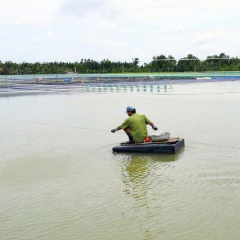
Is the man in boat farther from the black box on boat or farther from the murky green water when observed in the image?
the murky green water

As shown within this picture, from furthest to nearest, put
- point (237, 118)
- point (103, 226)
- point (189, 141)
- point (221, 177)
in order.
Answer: point (237, 118), point (189, 141), point (221, 177), point (103, 226)

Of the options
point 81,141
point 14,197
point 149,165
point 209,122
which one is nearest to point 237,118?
point 209,122

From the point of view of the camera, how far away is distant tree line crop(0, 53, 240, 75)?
92562mm

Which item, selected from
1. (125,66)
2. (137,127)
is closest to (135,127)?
(137,127)

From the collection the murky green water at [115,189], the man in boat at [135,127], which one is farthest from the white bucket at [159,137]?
the murky green water at [115,189]

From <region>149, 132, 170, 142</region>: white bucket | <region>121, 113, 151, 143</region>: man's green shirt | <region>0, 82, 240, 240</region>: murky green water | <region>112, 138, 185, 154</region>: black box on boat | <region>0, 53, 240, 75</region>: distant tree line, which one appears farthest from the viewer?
<region>0, 53, 240, 75</region>: distant tree line

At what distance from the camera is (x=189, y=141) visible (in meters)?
12.6

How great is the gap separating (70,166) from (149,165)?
188 cm

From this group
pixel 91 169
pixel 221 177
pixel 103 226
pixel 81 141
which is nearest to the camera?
pixel 103 226

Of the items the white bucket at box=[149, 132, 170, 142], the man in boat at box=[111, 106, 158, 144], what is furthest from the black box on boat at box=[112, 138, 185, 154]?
the man in boat at box=[111, 106, 158, 144]

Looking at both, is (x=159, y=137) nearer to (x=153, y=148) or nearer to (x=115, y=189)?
(x=153, y=148)

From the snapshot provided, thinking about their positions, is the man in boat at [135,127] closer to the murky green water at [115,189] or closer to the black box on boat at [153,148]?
the black box on boat at [153,148]

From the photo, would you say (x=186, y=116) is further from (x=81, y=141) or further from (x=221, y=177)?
(x=221, y=177)

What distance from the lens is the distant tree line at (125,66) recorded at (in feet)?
304
